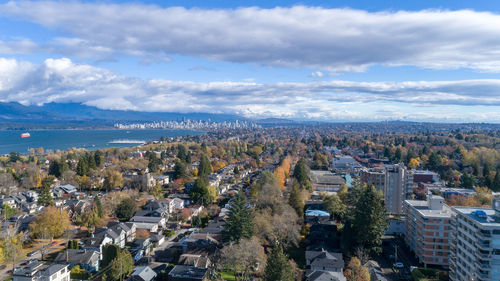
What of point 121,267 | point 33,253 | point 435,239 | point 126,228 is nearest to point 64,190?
point 126,228

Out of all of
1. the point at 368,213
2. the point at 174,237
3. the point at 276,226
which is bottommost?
the point at 174,237

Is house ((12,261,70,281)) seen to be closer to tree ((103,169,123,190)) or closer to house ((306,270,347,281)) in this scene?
house ((306,270,347,281))

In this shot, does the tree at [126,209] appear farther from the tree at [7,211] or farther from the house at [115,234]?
the tree at [7,211]

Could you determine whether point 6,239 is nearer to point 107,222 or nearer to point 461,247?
point 107,222

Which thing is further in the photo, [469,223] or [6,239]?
[6,239]

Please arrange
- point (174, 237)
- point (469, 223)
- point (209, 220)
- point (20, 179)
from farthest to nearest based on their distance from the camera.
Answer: point (20, 179) → point (209, 220) → point (174, 237) → point (469, 223)

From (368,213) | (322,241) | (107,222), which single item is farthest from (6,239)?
(368,213)

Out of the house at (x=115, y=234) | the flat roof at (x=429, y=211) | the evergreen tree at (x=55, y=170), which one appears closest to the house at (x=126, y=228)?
the house at (x=115, y=234)
